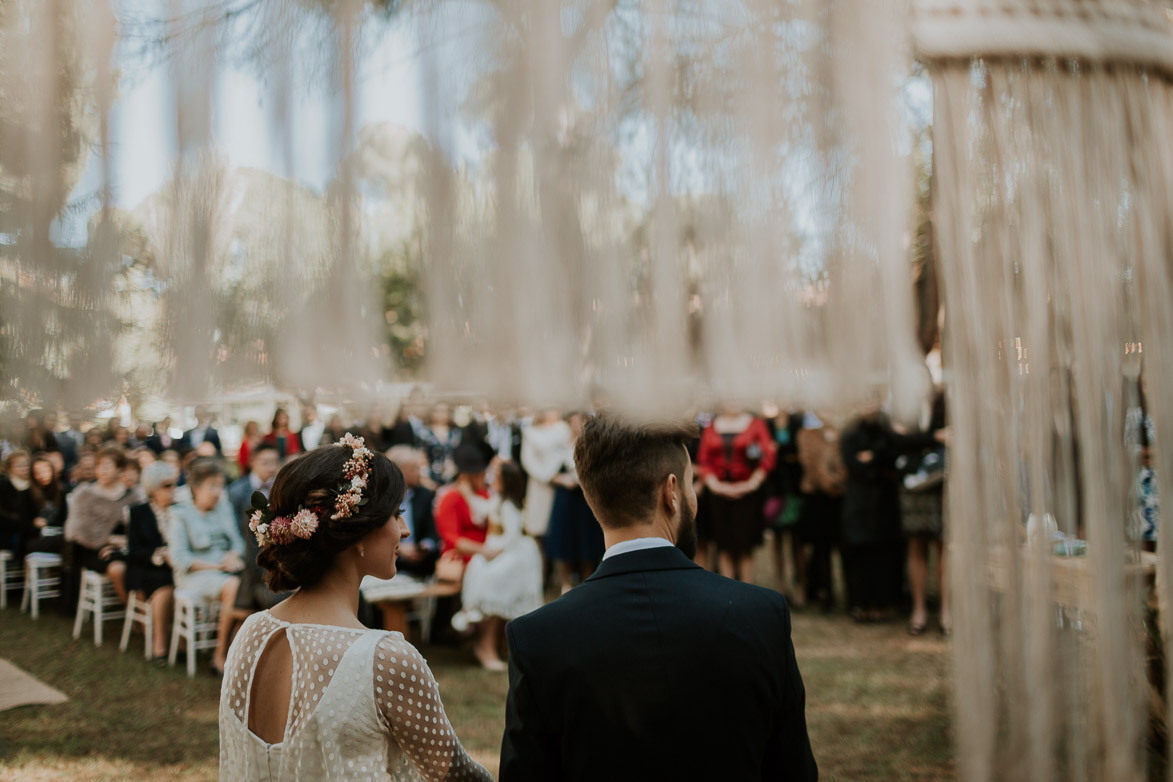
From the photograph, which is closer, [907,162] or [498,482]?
[907,162]

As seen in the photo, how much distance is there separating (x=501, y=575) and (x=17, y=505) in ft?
16.7

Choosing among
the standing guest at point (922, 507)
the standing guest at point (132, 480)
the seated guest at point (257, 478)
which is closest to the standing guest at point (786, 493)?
the standing guest at point (922, 507)

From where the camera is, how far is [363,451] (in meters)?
1.67

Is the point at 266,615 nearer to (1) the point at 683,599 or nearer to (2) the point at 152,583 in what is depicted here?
(1) the point at 683,599

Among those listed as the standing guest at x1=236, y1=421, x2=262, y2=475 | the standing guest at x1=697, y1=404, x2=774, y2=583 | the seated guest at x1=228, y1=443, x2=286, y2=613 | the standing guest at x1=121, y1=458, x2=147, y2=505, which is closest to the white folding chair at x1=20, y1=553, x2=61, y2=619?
the standing guest at x1=121, y1=458, x2=147, y2=505

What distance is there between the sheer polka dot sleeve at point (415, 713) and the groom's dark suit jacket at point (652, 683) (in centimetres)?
16

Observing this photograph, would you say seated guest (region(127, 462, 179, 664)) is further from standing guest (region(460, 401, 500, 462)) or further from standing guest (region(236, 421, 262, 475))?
standing guest (region(460, 401, 500, 462))

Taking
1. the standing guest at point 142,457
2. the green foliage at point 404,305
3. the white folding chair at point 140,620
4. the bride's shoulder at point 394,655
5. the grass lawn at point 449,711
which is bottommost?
the grass lawn at point 449,711

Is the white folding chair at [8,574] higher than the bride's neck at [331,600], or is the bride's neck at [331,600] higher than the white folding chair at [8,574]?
the bride's neck at [331,600]

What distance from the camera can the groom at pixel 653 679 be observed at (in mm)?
1321

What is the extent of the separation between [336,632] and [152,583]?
17.0ft

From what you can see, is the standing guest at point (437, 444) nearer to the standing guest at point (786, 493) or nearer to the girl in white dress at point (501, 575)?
the girl in white dress at point (501, 575)

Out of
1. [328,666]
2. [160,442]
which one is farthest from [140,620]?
[328,666]

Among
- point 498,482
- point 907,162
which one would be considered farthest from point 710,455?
point 907,162
